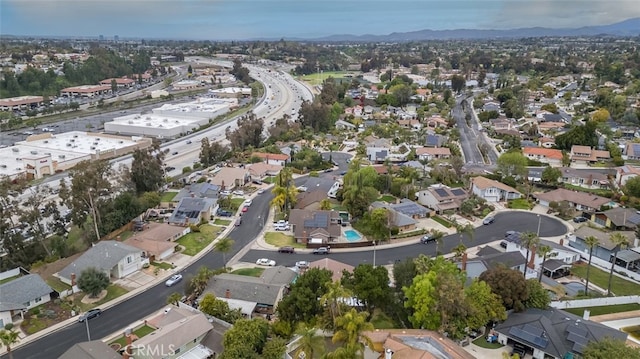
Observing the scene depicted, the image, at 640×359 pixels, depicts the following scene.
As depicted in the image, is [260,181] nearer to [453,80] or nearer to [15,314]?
[15,314]

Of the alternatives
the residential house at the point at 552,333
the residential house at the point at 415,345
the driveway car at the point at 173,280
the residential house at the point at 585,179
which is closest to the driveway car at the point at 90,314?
the driveway car at the point at 173,280

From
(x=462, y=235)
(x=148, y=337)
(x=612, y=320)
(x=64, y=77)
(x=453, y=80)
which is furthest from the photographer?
(x=64, y=77)

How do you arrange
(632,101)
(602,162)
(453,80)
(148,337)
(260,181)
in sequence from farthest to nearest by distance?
(453,80) → (632,101) → (602,162) → (260,181) → (148,337)

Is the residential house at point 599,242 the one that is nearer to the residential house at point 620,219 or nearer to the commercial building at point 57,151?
the residential house at point 620,219

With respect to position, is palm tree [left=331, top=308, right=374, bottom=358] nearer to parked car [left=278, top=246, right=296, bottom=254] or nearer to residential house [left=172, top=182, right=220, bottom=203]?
parked car [left=278, top=246, right=296, bottom=254]

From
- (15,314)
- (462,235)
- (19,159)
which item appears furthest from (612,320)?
(19,159)

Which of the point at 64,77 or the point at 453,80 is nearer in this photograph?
the point at 453,80

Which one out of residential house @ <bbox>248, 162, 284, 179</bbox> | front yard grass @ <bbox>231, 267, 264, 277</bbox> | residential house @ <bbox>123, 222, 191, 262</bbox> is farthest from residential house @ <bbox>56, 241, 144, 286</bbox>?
residential house @ <bbox>248, 162, 284, 179</bbox>
